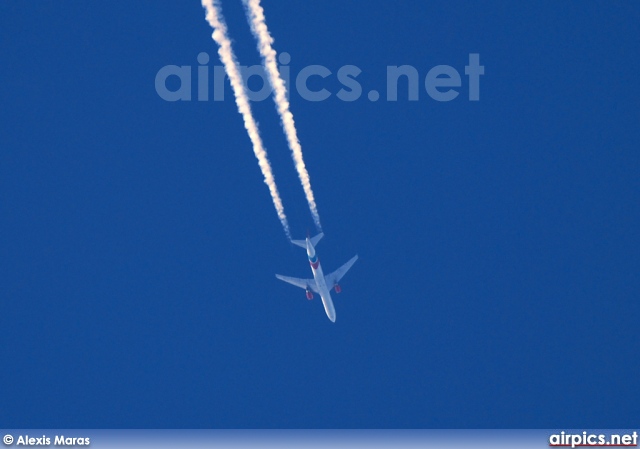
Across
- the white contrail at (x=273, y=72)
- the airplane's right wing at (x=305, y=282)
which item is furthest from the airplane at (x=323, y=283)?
the white contrail at (x=273, y=72)

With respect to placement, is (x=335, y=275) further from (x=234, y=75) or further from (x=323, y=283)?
(x=234, y=75)

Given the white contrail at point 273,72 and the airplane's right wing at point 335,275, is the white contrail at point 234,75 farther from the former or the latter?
the airplane's right wing at point 335,275

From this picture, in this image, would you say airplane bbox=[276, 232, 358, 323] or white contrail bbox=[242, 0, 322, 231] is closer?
white contrail bbox=[242, 0, 322, 231]

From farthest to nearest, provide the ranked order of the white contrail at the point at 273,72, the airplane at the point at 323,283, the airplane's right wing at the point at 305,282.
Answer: the airplane's right wing at the point at 305,282
the airplane at the point at 323,283
the white contrail at the point at 273,72

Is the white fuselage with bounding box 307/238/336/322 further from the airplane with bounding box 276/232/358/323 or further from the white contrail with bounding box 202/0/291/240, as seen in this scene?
the white contrail with bounding box 202/0/291/240

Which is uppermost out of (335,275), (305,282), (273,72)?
(273,72)

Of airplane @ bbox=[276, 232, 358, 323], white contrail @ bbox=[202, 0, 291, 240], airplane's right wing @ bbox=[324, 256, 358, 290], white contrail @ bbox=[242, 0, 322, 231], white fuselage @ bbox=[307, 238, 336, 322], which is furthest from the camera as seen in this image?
airplane's right wing @ bbox=[324, 256, 358, 290]

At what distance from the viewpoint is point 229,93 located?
6203 cm

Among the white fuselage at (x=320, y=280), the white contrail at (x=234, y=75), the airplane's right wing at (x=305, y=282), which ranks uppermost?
the white contrail at (x=234, y=75)

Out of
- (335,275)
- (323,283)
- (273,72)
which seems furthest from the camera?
(335,275)

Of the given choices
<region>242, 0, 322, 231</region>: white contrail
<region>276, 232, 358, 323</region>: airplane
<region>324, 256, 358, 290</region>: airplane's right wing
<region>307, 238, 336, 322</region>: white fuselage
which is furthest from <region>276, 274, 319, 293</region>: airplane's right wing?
<region>242, 0, 322, 231</region>: white contrail

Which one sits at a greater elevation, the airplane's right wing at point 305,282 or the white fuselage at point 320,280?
the airplane's right wing at point 305,282

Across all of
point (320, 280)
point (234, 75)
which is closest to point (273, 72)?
point (234, 75)

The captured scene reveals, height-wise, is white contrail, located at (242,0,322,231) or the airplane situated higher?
white contrail, located at (242,0,322,231)
